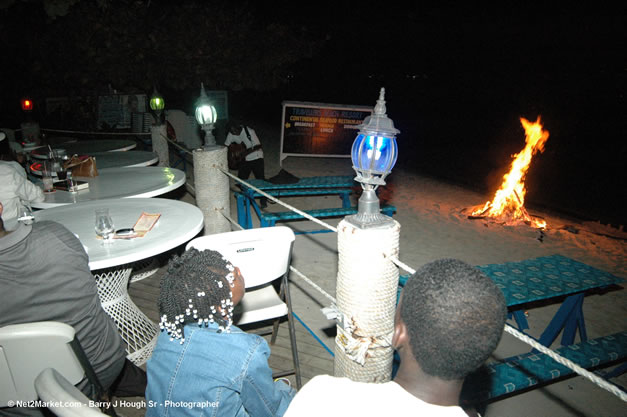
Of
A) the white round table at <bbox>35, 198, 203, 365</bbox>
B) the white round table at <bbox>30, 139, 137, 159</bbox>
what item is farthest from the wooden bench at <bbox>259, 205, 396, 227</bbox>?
the white round table at <bbox>30, 139, 137, 159</bbox>

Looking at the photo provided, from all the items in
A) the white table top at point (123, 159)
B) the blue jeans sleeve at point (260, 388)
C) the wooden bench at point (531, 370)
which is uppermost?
the white table top at point (123, 159)

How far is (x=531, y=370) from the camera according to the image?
235 centimetres

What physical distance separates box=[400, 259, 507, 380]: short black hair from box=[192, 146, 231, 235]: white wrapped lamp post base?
3.10 meters

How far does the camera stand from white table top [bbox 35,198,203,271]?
2248 mm

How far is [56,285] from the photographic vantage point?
1694mm

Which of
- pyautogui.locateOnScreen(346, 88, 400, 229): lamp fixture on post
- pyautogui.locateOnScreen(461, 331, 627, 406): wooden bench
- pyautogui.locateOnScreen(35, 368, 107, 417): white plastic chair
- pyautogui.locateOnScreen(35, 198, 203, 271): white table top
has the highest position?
pyautogui.locateOnScreen(346, 88, 400, 229): lamp fixture on post

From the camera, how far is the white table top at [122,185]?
132 inches

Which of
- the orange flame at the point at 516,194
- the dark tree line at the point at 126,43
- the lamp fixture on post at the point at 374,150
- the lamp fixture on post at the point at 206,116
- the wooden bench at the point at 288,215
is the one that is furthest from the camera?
the dark tree line at the point at 126,43

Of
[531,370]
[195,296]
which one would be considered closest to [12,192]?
[195,296]

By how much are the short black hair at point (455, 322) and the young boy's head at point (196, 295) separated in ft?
2.63

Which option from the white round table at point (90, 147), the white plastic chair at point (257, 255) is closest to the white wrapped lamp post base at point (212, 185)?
the white plastic chair at point (257, 255)

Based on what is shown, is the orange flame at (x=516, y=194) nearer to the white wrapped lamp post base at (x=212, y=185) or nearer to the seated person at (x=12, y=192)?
the white wrapped lamp post base at (x=212, y=185)

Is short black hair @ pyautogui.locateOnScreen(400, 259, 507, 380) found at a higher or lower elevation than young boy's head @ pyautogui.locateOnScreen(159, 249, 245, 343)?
higher

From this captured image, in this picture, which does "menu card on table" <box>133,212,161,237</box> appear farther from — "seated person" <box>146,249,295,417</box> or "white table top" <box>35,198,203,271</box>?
"seated person" <box>146,249,295,417</box>
